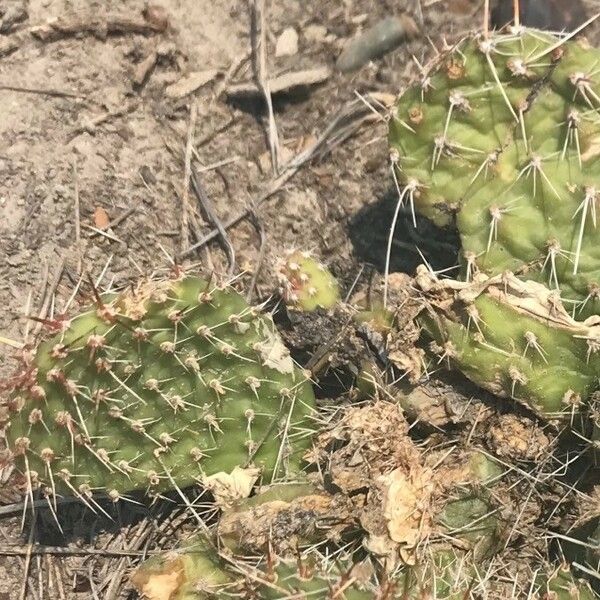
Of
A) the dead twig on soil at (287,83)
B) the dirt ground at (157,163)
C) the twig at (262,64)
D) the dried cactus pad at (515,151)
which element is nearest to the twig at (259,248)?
the dirt ground at (157,163)

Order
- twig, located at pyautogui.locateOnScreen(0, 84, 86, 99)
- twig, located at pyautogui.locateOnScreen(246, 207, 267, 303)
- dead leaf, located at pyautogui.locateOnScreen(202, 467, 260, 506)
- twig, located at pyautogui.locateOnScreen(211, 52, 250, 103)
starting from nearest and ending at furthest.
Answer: dead leaf, located at pyautogui.locateOnScreen(202, 467, 260, 506) → twig, located at pyautogui.locateOnScreen(246, 207, 267, 303) → twig, located at pyautogui.locateOnScreen(0, 84, 86, 99) → twig, located at pyautogui.locateOnScreen(211, 52, 250, 103)

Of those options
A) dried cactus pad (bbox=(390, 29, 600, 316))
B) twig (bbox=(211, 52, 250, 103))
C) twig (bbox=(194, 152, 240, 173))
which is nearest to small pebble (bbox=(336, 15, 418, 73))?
twig (bbox=(211, 52, 250, 103))

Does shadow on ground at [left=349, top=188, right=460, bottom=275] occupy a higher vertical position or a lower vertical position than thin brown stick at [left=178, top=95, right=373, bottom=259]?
lower

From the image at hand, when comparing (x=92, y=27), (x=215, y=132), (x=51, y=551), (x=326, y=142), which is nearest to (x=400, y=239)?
(x=326, y=142)

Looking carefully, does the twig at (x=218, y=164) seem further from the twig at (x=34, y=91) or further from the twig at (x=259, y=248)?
the twig at (x=34, y=91)

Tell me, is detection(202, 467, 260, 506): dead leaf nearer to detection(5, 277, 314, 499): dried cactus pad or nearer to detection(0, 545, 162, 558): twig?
detection(5, 277, 314, 499): dried cactus pad

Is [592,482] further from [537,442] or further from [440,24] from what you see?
[440,24]
